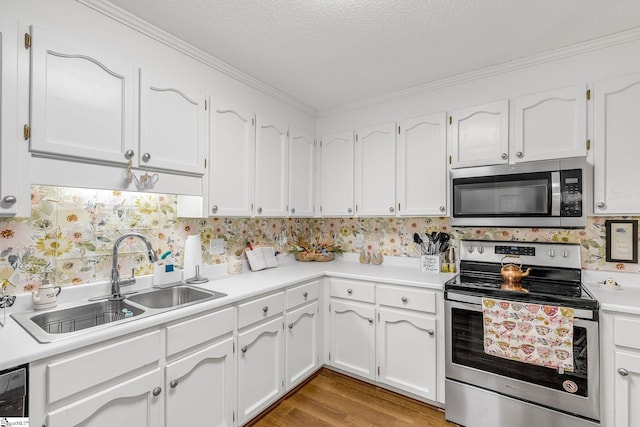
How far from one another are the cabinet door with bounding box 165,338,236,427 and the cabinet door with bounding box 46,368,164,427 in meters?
0.06

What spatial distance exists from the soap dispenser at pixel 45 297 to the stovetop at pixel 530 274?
223 centimetres

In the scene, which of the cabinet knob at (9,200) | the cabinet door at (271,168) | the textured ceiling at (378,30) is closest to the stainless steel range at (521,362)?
the textured ceiling at (378,30)

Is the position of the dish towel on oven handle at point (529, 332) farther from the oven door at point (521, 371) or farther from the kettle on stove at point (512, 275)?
the kettle on stove at point (512, 275)

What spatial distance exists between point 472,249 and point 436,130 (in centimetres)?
98

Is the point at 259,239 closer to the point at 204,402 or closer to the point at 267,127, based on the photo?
the point at 267,127

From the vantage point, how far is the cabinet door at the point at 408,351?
6.91 feet

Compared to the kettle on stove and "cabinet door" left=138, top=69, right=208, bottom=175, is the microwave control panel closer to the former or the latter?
the kettle on stove

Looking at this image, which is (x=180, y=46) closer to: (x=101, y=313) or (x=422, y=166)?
(x=101, y=313)

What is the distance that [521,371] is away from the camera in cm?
177

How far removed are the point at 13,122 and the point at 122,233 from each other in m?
0.81

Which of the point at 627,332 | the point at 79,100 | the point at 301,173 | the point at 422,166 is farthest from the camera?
the point at 301,173

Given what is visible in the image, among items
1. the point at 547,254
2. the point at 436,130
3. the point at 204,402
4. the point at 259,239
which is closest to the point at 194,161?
the point at 259,239

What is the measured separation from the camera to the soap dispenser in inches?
57.3

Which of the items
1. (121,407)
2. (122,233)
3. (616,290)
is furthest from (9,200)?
(616,290)
